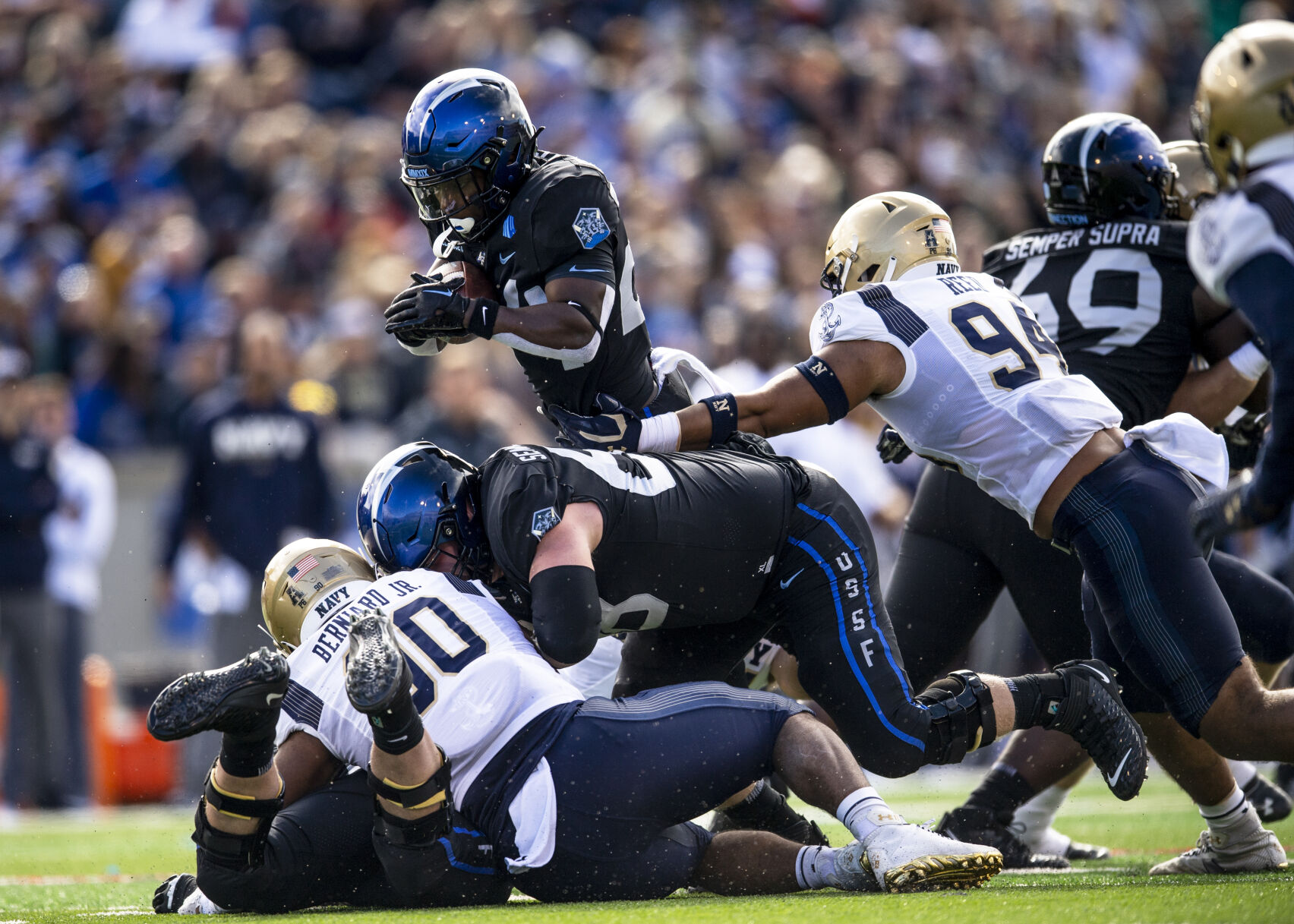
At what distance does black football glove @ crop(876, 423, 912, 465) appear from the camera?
511 centimetres

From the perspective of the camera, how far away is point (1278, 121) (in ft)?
11.6

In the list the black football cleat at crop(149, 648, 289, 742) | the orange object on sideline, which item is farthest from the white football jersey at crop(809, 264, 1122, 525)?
the orange object on sideline

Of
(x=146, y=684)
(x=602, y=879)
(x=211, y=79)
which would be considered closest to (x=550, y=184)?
(x=602, y=879)

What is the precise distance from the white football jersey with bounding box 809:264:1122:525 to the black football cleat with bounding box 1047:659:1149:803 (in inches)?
17.9

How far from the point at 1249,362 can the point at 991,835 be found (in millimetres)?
1584

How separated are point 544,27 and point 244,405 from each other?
204 inches

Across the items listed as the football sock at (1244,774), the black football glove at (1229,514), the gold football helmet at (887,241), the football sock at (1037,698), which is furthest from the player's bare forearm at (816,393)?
the football sock at (1244,774)

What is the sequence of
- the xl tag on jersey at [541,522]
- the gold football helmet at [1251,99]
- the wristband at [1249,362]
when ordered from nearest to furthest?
the gold football helmet at [1251,99] < the xl tag on jersey at [541,522] < the wristband at [1249,362]

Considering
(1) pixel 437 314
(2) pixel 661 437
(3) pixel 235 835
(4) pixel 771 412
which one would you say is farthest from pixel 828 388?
(3) pixel 235 835

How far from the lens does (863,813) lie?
3877mm

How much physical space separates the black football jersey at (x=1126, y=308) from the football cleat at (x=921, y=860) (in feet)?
5.31

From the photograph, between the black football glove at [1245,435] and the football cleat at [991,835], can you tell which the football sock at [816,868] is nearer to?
the football cleat at [991,835]

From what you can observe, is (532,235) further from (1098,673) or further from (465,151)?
(1098,673)

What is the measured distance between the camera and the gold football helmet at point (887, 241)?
4.62m
